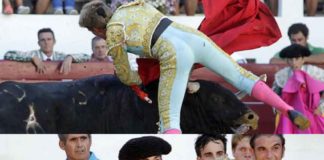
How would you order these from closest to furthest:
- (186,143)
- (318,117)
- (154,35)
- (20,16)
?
(186,143), (154,35), (318,117), (20,16)

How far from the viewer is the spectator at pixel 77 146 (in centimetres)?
635

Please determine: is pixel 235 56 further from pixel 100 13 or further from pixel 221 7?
pixel 100 13

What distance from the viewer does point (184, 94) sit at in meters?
6.97

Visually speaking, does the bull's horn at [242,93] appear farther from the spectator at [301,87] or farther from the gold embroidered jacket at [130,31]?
the gold embroidered jacket at [130,31]

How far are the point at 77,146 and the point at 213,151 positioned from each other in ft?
1.86

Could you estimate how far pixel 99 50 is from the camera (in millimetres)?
8047

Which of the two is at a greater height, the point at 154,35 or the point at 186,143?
the point at 154,35

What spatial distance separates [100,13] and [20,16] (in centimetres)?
176

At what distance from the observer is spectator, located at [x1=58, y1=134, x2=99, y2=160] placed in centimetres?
635

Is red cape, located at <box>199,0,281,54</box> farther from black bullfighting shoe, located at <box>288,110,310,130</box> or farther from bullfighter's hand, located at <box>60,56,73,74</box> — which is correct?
bullfighter's hand, located at <box>60,56,73,74</box>

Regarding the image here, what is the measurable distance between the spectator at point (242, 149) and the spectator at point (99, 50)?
1680 mm

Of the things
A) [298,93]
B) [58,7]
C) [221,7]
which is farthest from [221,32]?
[58,7]

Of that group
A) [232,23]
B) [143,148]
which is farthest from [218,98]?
[143,148]

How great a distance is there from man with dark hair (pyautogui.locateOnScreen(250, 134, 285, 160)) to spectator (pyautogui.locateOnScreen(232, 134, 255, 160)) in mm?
24
